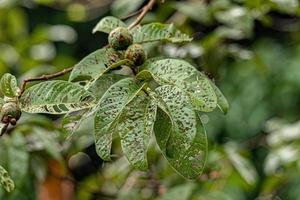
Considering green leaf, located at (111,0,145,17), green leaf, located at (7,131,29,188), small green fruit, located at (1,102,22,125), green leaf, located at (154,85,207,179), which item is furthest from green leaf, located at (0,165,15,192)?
green leaf, located at (111,0,145,17)

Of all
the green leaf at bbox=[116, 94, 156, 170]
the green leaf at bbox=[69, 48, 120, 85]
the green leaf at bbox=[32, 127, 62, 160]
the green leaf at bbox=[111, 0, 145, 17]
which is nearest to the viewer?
the green leaf at bbox=[116, 94, 156, 170]

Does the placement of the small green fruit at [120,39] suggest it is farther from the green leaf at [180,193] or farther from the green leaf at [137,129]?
the green leaf at [180,193]

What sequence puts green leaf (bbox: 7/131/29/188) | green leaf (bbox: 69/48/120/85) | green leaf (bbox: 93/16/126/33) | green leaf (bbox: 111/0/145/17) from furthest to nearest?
green leaf (bbox: 111/0/145/17), green leaf (bbox: 7/131/29/188), green leaf (bbox: 93/16/126/33), green leaf (bbox: 69/48/120/85)

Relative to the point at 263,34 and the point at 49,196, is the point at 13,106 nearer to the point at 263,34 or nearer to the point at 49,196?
the point at 49,196

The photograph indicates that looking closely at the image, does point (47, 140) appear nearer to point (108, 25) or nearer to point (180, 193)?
point (180, 193)

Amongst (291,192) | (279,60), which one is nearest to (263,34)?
(279,60)

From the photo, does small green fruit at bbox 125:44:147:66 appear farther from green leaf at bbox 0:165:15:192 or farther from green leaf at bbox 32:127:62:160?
green leaf at bbox 32:127:62:160

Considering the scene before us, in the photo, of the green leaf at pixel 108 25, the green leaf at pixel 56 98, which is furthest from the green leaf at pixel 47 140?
the green leaf at pixel 56 98

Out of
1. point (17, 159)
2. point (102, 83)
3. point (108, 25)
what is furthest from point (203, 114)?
point (102, 83)
